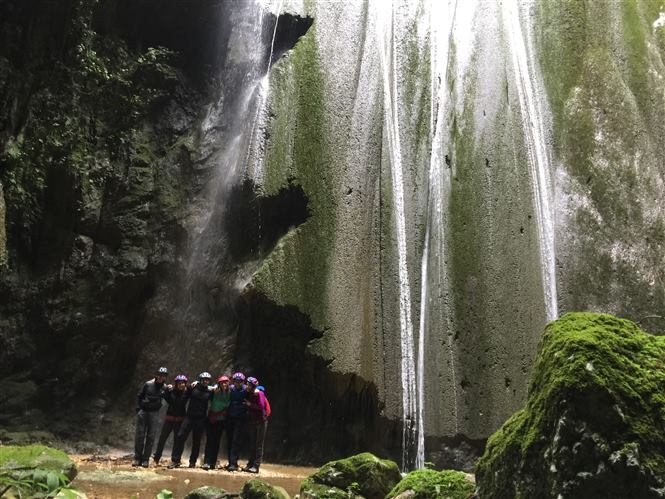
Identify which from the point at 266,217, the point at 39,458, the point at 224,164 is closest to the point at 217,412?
the point at 39,458

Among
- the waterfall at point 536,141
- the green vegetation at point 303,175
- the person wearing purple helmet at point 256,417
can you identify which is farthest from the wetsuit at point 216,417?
the waterfall at point 536,141

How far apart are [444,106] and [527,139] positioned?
1.64 m

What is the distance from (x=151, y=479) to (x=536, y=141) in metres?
8.21

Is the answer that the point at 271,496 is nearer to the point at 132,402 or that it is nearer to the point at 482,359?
the point at 482,359

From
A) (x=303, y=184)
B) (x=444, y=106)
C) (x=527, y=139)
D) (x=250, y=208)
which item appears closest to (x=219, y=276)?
(x=250, y=208)

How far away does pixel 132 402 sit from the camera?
10734mm

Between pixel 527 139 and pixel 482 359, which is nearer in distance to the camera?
pixel 482 359

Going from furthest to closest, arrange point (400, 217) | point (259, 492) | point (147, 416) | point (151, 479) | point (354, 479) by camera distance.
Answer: point (400, 217)
point (147, 416)
point (151, 479)
point (354, 479)
point (259, 492)

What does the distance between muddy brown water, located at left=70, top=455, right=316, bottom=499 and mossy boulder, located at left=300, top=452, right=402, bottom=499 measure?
903mm

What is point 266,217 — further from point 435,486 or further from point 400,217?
point 435,486

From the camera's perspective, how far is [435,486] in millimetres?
4832

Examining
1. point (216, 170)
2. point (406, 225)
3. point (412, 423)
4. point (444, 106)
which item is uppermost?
point (444, 106)

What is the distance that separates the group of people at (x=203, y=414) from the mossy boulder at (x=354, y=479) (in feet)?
7.65

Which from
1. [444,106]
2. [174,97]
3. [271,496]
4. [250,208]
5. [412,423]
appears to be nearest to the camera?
[271,496]
